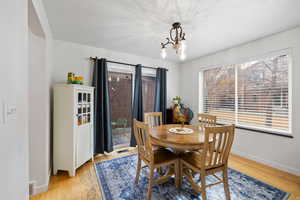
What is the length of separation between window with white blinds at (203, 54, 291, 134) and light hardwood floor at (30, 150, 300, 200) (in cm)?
72

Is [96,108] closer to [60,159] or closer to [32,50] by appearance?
[60,159]

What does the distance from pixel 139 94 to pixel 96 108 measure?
107 centimetres

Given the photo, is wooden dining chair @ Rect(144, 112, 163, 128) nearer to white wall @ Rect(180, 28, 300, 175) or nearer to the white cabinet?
the white cabinet

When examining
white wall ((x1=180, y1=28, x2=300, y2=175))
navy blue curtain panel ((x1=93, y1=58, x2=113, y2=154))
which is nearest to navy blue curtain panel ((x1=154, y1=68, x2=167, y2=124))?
white wall ((x1=180, y1=28, x2=300, y2=175))

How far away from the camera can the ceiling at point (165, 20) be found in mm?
1555

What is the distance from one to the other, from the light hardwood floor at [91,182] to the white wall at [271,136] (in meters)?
0.18

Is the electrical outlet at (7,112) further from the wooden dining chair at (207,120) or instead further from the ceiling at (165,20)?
the wooden dining chair at (207,120)

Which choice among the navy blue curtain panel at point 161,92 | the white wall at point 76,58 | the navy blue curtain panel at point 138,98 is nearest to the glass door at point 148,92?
the navy blue curtain panel at point 161,92

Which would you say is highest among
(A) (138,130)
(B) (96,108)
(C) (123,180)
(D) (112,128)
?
(B) (96,108)

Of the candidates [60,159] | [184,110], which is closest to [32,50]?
[60,159]

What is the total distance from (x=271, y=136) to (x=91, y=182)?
3.17m

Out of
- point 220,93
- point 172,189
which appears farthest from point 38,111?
point 220,93

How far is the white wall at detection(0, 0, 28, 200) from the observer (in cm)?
67

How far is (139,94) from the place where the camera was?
10.7ft
